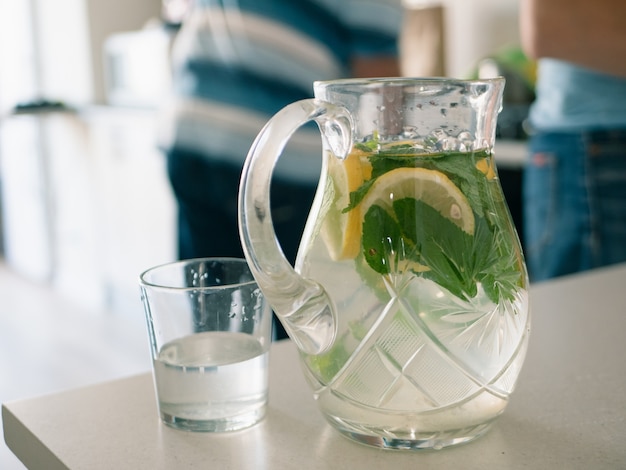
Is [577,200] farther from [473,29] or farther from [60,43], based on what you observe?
[60,43]

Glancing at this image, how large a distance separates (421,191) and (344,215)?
0.04 metres

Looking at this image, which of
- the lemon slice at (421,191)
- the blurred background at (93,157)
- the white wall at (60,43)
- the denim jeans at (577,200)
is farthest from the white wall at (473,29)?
the lemon slice at (421,191)

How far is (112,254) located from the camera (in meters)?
3.63

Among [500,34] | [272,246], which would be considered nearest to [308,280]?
[272,246]

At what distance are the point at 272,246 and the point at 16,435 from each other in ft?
0.71

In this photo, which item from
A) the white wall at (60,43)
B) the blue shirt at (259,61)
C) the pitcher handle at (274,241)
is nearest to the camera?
the pitcher handle at (274,241)

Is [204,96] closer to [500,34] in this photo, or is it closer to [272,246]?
[272,246]

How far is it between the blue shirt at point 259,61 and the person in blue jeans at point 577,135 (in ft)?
0.81

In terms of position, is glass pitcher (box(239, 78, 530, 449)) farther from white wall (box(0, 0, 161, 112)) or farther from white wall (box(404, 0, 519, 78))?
white wall (box(0, 0, 161, 112))

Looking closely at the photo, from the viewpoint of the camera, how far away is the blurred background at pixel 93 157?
281cm

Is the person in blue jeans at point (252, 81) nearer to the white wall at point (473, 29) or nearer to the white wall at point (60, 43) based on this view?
the white wall at point (473, 29)

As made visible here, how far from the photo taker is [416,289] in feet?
1.38

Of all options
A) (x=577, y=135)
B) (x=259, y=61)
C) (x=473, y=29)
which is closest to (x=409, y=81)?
(x=259, y=61)

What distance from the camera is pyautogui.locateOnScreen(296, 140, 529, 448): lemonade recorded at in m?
0.42
